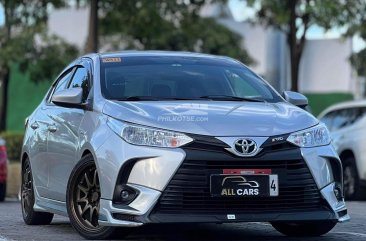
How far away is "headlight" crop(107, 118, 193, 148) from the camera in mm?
5961

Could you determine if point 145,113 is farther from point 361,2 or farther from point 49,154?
point 361,2

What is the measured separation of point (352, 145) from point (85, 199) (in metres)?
7.04

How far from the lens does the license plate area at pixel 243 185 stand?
5.95 meters

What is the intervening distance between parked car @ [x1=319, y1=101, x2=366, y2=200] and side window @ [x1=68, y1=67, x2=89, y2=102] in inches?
237

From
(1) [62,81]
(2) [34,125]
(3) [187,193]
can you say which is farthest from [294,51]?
(3) [187,193]

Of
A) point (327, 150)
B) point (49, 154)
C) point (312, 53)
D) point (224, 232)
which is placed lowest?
point (312, 53)

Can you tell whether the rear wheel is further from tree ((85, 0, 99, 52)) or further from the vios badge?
tree ((85, 0, 99, 52))

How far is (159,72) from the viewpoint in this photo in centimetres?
720

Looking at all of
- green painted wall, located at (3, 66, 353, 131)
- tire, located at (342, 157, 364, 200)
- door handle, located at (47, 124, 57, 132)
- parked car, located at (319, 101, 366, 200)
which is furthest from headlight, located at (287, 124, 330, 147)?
green painted wall, located at (3, 66, 353, 131)

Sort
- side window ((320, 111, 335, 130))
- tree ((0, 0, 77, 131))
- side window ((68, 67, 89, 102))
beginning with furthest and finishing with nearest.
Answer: tree ((0, 0, 77, 131)), side window ((320, 111, 335, 130)), side window ((68, 67, 89, 102))

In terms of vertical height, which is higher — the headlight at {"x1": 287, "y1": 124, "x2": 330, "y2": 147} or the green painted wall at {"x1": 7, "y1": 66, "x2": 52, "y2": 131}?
the headlight at {"x1": 287, "y1": 124, "x2": 330, "y2": 147}

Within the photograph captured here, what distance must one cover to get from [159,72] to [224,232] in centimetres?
152

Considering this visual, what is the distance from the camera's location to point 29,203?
26.7 feet

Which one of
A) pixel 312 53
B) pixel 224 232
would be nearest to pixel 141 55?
pixel 224 232
